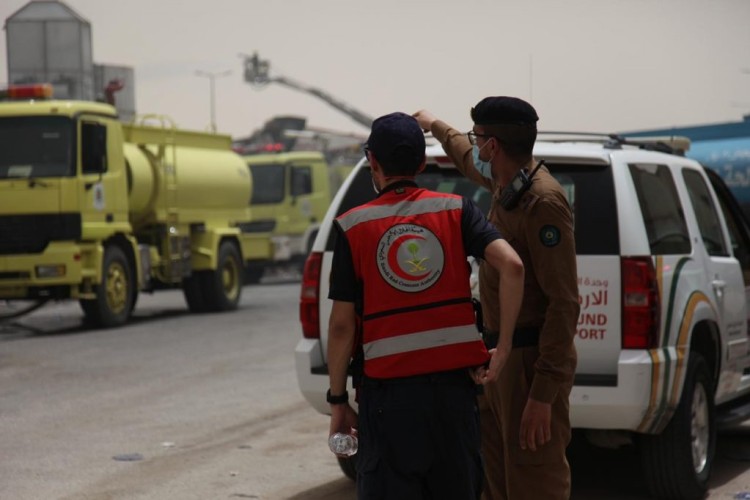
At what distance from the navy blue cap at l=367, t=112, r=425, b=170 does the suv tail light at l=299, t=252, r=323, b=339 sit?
3002 mm

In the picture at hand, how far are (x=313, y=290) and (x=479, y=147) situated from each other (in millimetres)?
2467

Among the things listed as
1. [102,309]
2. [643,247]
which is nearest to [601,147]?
[643,247]

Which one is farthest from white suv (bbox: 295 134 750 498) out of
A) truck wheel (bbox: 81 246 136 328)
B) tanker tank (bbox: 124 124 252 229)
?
tanker tank (bbox: 124 124 252 229)

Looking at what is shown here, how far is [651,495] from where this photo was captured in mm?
7289

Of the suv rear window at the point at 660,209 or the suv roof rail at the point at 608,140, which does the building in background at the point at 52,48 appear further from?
the suv rear window at the point at 660,209

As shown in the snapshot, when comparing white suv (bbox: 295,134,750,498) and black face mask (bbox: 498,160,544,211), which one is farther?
white suv (bbox: 295,134,750,498)

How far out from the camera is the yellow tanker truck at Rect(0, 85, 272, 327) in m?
18.5

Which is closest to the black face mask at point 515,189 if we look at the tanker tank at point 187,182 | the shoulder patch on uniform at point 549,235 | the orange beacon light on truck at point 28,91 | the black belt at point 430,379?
the shoulder patch on uniform at point 549,235

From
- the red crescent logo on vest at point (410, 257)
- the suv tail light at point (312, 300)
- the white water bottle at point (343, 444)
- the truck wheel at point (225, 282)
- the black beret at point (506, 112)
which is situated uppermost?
the black beret at point (506, 112)

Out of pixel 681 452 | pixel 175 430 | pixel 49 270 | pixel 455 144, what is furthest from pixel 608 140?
pixel 49 270

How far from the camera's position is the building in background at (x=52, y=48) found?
34.0m

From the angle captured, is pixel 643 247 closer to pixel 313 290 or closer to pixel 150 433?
pixel 313 290

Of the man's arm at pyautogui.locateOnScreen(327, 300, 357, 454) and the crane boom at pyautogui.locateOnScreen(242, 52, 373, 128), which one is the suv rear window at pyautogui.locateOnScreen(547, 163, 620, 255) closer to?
the man's arm at pyautogui.locateOnScreen(327, 300, 357, 454)

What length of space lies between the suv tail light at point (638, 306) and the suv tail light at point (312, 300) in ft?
5.20
